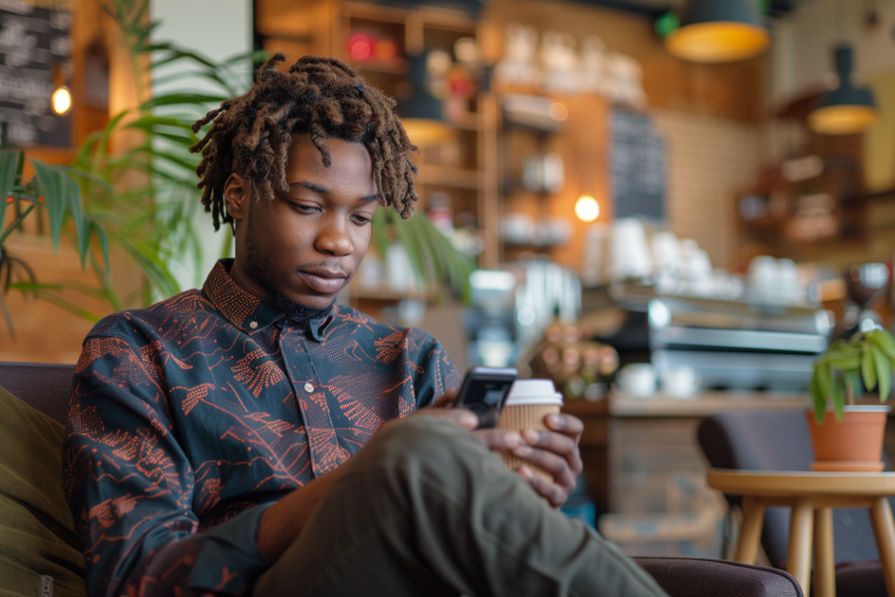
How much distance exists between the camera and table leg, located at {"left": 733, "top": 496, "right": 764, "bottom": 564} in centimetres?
183

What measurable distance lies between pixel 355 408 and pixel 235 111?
1.55 ft

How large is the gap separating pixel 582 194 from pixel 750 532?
5067 mm

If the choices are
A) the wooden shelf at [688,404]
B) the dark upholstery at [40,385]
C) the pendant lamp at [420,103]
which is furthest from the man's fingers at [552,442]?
the pendant lamp at [420,103]

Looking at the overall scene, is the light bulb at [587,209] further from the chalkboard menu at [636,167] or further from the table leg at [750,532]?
the table leg at [750,532]

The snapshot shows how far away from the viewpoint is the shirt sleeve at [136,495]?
1039 millimetres

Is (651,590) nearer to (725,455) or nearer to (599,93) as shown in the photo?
(725,455)

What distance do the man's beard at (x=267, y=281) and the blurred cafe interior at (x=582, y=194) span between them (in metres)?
0.50

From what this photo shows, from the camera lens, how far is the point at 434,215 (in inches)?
230

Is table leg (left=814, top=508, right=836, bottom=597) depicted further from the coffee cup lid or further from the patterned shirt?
the coffee cup lid

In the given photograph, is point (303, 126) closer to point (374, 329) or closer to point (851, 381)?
point (374, 329)

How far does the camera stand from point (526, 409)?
110 cm

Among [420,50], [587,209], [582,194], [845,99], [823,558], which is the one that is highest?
[420,50]

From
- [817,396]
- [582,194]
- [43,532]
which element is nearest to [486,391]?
[43,532]

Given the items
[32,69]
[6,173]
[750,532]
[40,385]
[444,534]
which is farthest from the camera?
[32,69]
